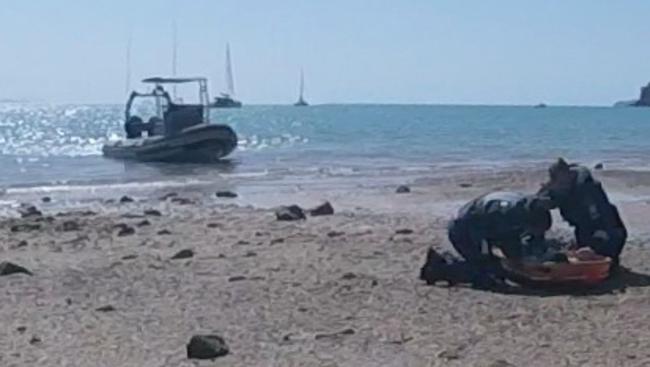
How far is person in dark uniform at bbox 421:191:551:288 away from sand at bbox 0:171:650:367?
0.36 metres

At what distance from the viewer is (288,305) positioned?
10508mm

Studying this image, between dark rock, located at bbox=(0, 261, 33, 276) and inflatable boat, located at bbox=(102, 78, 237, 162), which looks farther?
inflatable boat, located at bbox=(102, 78, 237, 162)

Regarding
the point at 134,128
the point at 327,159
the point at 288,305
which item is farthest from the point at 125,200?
the point at 134,128

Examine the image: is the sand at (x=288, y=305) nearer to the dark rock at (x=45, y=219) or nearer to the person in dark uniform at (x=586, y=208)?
the person in dark uniform at (x=586, y=208)

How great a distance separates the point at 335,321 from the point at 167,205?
1394 centimetres

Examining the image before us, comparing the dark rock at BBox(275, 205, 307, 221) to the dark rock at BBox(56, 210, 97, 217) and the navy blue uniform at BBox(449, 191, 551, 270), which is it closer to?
the dark rock at BBox(56, 210, 97, 217)

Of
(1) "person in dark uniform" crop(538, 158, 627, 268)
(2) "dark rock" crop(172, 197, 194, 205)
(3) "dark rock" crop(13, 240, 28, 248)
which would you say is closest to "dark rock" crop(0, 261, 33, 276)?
(3) "dark rock" crop(13, 240, 28, 248)

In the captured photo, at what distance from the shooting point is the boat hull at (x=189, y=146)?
4272 centimetres

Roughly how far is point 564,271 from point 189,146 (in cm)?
3249

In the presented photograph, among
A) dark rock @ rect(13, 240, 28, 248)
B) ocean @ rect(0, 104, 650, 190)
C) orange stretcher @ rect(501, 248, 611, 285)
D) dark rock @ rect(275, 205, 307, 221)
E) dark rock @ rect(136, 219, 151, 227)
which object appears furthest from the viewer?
ocean @ rect(0, 104, 650, 190)

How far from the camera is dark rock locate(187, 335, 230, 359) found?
8.42 meters

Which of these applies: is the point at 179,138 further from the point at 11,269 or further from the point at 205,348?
the point at 205,348

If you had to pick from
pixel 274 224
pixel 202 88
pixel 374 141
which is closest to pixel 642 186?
pixel 274 224

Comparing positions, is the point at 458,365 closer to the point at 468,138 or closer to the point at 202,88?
the point at 202,88
